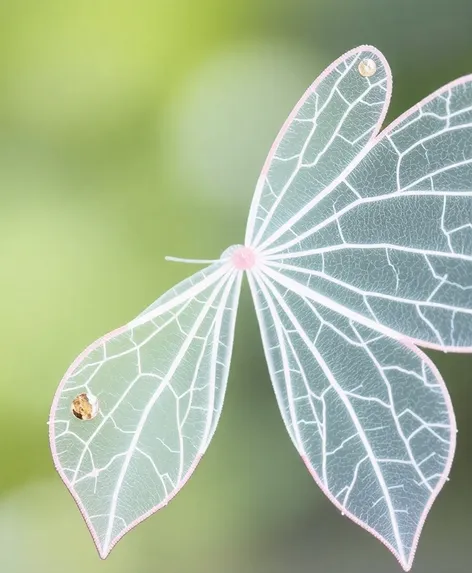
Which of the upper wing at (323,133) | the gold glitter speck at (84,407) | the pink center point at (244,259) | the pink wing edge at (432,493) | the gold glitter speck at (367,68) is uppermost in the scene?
the gold glitter speck at (367,68)

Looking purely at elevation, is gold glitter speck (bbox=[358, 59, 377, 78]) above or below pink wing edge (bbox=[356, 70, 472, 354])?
above

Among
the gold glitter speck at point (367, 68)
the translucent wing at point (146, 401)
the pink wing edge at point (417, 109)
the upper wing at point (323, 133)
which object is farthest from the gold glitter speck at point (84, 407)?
the gold glitter speck at point (367, 68)

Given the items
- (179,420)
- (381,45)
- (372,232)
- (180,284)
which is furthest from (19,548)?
(381,45)

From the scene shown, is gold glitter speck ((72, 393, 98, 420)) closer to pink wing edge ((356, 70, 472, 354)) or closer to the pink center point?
the pink center point

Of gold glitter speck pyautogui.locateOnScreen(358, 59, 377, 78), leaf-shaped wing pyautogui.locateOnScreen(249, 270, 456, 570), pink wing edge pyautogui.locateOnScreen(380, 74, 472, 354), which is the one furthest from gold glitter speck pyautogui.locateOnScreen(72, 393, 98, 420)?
gold glitter speck pyautogui.locateOnScreen(358, 59, 377, 78)

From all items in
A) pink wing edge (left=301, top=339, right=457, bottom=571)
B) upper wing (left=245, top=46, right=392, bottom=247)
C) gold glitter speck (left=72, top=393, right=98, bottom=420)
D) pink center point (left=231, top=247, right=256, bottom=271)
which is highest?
upper wing (left=245, top=46, right=392, bottom=247)

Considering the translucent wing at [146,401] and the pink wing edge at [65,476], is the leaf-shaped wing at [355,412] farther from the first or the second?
the pink wing edge at [65,476]

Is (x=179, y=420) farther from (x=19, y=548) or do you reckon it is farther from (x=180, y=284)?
(x=19, y=548)

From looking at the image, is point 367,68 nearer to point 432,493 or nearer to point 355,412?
point 355,412
